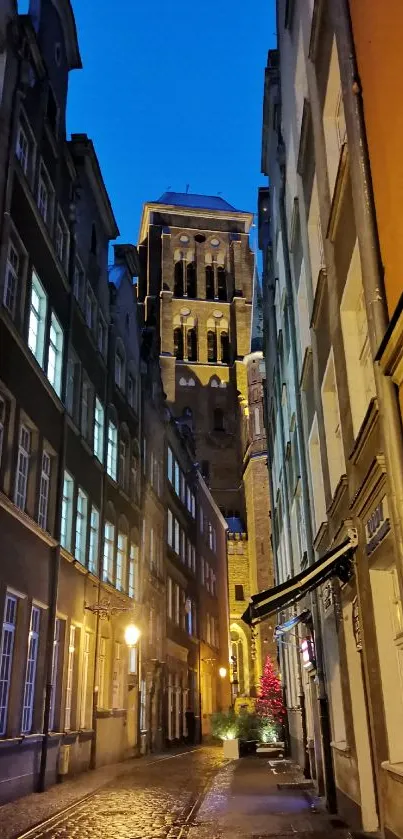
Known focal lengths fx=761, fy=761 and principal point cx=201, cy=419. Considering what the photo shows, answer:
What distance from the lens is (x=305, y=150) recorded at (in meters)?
12.5

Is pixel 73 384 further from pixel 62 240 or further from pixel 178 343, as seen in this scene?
pixel 178 343

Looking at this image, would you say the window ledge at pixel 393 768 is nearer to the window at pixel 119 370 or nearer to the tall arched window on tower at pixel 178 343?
the window at pixel 119 370

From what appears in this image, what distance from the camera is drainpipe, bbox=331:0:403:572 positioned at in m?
6.30

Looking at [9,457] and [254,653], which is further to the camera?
[254,653]

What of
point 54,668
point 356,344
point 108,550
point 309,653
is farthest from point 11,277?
point 108,550

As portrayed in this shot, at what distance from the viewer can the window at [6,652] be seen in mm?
12984

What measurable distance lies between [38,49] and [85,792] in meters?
15.5

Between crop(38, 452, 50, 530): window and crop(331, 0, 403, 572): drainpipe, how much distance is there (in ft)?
33.4

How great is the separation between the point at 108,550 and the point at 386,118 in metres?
17.2

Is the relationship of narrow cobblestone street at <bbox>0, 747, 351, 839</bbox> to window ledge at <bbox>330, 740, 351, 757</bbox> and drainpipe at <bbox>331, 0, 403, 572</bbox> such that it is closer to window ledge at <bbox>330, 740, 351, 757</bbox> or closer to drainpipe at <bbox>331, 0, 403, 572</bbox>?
window ledge at <bbox>330, 740, 351, 757</bbox>

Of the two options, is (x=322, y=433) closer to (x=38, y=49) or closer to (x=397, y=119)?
(x=397, y=119)

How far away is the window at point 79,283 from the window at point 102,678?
906 cm

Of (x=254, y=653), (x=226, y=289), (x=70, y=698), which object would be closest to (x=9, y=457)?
(x=70, y=698)

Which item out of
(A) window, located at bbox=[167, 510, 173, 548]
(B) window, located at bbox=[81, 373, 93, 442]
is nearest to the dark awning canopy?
(B) window, located at bbox=[81, 373, 93, 442]
